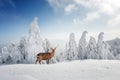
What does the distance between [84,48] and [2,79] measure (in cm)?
3644

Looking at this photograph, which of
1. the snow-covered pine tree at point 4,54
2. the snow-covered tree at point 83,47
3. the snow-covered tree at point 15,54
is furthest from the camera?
the snow-covered tree at point 83,47

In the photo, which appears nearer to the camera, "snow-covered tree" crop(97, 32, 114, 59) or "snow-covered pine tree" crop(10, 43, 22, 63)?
"snow-covered pine tree" crop(10, 43, 22, 63)

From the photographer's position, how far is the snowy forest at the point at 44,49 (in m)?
36.0

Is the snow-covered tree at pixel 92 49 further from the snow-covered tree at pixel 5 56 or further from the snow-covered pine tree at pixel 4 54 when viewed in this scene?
the snow-covered pine tree at pixel 4 54

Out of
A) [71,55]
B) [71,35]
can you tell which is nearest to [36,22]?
[71,35]

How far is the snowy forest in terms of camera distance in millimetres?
35969

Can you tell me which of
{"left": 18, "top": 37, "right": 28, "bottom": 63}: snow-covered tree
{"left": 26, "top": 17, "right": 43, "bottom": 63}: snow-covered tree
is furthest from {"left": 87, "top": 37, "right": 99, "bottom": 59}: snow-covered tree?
{"left": 18, "top": 37, "right": 28, "bottom": 63}: snow-covered tree

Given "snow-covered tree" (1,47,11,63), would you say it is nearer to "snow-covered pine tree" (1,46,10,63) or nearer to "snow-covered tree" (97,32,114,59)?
"snow-covered pine tree" (1,46,10,63)

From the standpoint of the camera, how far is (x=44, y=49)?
38906 mm

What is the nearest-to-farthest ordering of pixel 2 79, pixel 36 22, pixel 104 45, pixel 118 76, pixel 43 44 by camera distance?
1. pixel 2 79
2. pixel 118 76
3. pixel 36 22
4. pixel 43 44
5. pixel 104 45

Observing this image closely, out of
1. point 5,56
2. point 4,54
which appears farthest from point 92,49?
point 4,54

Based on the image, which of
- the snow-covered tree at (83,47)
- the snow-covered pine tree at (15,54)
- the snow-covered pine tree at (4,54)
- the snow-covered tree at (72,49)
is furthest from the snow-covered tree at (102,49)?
the snow-covered pine tree at (4,54)

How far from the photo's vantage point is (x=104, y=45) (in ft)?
135

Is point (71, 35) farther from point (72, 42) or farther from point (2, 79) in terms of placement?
point (2, 79)
